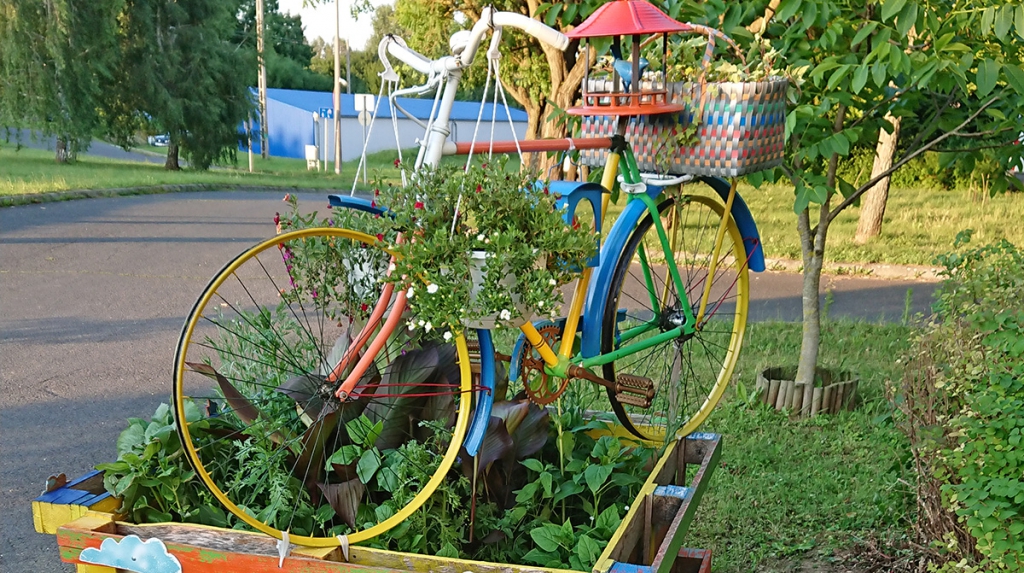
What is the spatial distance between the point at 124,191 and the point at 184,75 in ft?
21.2

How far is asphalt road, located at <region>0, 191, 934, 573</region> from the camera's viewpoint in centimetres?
454

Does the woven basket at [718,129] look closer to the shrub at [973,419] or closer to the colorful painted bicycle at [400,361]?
the colorful painted bicycle at [400,361]

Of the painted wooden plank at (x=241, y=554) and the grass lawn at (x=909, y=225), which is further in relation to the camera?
the grass lawn at (x=909, y=225)

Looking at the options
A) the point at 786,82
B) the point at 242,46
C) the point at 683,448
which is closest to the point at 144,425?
the point at 683,448

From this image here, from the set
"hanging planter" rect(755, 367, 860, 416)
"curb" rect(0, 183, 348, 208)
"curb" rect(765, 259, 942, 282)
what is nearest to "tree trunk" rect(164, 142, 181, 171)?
"curb" rect(0, 183, 348, 208)

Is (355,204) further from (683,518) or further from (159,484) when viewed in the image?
(683,518)

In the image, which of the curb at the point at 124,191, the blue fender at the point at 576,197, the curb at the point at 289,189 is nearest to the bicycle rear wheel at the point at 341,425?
the blue fender at the point at 576,197

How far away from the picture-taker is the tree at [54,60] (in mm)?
16344

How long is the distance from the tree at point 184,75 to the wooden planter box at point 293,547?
2037cm

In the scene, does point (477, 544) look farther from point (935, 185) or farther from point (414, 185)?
point (935, 185)

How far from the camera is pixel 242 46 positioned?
2356 centimetres

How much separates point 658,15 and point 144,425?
1.95 metres

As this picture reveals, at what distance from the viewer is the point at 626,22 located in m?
2.63

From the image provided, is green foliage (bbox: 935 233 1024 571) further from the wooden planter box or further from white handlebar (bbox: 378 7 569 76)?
white handlebar (bbox: 378 7 569 76)
